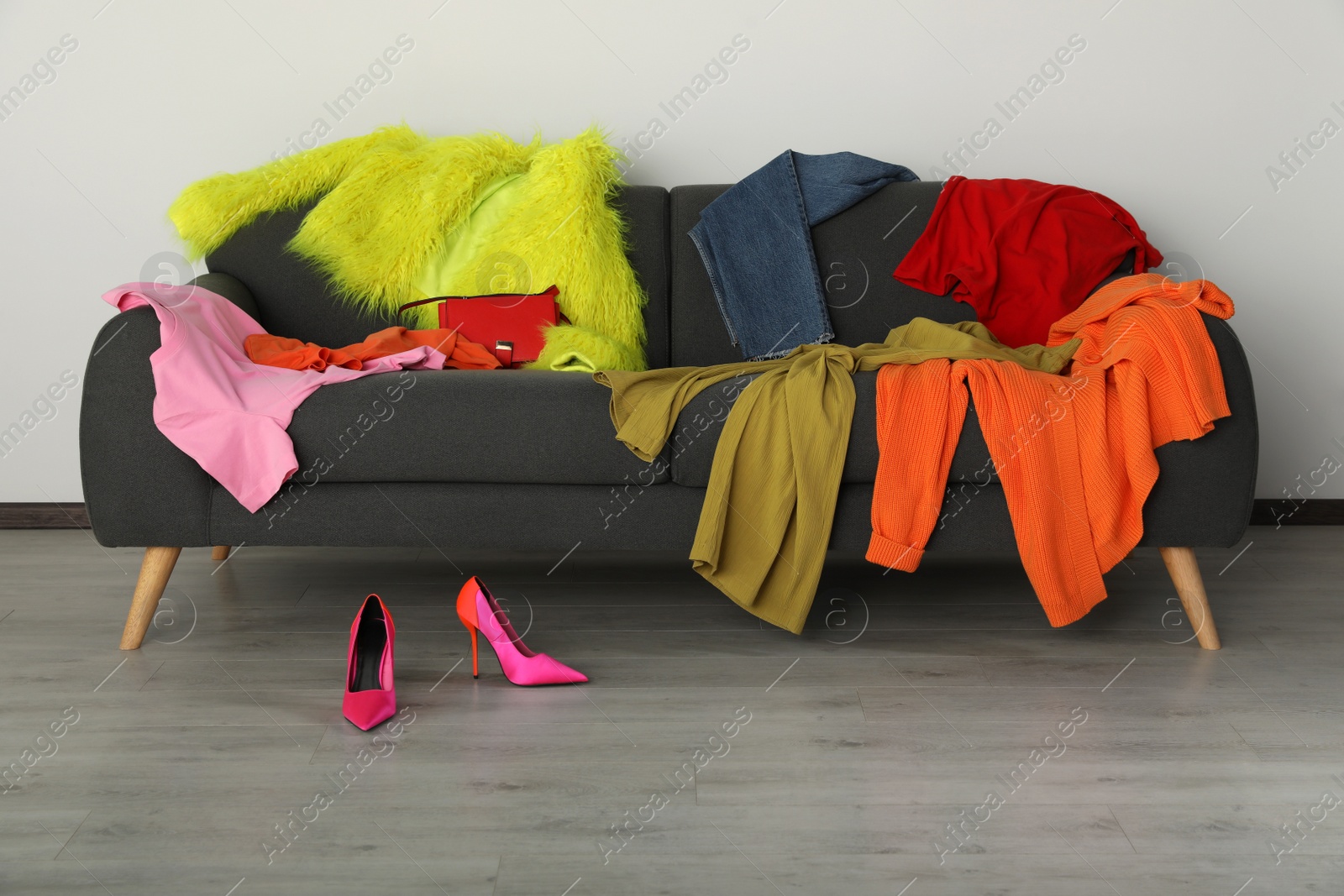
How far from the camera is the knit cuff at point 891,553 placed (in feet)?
6.41

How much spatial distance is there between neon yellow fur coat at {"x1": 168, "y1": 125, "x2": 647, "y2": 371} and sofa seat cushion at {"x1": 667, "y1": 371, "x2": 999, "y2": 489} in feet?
1.77

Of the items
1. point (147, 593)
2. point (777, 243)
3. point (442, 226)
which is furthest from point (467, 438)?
point (777, 243)

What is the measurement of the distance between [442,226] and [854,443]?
3.99ft

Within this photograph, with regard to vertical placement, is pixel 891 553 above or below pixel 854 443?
below

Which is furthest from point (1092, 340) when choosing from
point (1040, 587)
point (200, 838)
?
point (200, 838)

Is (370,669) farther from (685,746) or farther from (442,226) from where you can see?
(442,226)

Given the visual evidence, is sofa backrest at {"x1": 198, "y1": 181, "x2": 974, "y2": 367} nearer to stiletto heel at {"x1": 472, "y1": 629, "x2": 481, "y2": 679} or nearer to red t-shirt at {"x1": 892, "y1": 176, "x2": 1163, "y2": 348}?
red t-shirt at {"x1": 892, "y1": 176, "x2": 1163, "y2": 348}

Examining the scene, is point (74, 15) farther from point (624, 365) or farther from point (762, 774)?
point (762, 774)

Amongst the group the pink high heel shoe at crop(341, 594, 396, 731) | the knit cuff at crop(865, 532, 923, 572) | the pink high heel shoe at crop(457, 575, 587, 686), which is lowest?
the pink high heel shoe at crop(341, 594, 396, 731)

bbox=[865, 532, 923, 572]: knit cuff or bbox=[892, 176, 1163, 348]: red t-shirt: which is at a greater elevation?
bbox=[892, 176, 1163, 348]: red t-shirt

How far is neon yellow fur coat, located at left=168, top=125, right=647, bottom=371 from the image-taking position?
8.29 ft

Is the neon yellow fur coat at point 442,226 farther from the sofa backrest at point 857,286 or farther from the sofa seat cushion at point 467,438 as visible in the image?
the sofa seat cushion at point 467,438

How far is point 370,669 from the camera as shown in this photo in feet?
5.81

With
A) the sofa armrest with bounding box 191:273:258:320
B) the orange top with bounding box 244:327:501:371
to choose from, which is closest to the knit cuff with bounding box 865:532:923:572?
the orange top with bounding box 244:327:501:371
